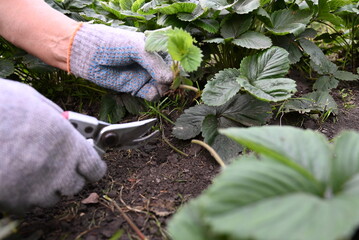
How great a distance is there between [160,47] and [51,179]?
0.61m

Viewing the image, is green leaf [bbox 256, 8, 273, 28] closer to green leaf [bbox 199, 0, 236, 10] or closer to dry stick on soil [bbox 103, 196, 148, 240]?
green leaf [bbox 199, 0, 236, 10]

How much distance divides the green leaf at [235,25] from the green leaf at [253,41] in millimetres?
32

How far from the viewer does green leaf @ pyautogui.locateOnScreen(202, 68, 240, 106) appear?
136cm

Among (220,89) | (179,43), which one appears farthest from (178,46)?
(220,89)

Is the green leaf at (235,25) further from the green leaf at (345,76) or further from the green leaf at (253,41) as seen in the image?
the green leaf at (345,76)

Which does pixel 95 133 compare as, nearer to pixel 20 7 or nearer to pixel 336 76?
pixel 20 7

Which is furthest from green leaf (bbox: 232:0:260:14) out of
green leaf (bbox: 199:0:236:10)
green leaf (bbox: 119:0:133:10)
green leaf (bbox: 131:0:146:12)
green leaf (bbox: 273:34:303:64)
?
green leaf (bbox: 119:0:133:10)

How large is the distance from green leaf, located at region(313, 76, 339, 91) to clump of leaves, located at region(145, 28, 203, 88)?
828 mm

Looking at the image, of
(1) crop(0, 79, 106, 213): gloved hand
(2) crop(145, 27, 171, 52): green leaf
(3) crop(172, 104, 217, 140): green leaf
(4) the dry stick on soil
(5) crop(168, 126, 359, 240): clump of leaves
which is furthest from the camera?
(3) crop(172, 104, 217, 140): green leaf

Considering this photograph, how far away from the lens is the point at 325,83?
1769 mm

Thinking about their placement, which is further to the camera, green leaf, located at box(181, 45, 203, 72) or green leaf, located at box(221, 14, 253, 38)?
green leaf, located at box(221, 14, 253, 38)

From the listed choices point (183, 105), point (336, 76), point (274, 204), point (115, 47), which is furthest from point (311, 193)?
point (336, 76)

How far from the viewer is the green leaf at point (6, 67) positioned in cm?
163

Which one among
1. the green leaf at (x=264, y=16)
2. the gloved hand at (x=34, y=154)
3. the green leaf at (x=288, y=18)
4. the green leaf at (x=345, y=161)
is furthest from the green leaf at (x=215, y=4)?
the green leaf at (x=345, y=161)
